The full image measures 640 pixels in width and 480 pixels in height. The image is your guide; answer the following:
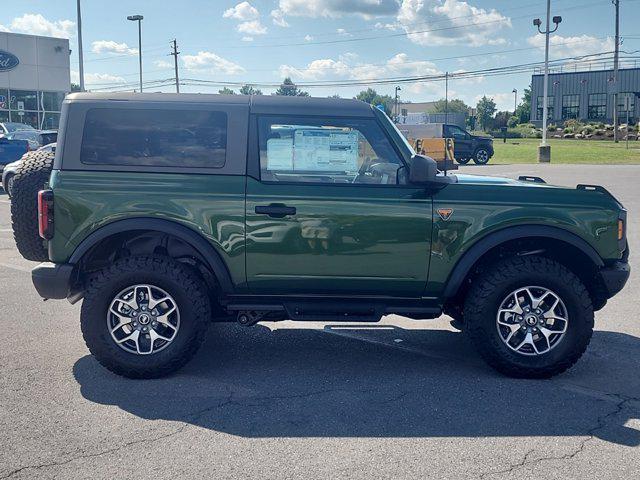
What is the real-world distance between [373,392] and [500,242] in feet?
4.52

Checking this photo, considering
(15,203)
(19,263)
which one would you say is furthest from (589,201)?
(19,263)

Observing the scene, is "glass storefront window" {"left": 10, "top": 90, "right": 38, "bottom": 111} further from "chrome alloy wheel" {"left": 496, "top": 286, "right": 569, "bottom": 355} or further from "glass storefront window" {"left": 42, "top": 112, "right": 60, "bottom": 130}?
"chrome alloy wheel" {"left": 496, "top": 286, "right": 569, "bottom": 355}

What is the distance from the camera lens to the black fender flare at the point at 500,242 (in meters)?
5.01

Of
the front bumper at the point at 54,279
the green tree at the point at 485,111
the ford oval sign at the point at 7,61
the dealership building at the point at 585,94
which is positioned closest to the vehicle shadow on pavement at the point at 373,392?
the front bumper at the point at 54,279

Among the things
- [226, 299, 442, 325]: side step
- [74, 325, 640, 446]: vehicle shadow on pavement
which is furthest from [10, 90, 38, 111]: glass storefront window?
[226, 299, 442, 325]: side step

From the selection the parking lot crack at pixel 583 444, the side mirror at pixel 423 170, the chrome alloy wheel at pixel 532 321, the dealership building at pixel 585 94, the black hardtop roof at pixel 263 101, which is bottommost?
the parking lot crack at pixel 583 444

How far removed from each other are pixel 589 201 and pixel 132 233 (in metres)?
3.29

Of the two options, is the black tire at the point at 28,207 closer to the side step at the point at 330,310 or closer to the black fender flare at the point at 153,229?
the black fender flare at the point at 153,229

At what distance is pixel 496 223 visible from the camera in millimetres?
5023

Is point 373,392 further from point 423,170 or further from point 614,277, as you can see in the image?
point 614,277

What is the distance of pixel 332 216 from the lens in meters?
4.95

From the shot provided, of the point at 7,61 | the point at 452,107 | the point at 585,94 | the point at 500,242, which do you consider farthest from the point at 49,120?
the point at 452,107

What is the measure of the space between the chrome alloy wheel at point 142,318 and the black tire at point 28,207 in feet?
2.74

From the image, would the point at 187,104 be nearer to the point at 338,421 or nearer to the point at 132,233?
the point at 132,233
